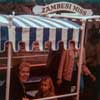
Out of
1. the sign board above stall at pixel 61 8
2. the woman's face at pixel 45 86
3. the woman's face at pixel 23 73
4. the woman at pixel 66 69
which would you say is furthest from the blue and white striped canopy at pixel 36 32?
the sign board above stall at pixel 61 8

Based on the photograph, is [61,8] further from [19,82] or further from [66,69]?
[19,82]

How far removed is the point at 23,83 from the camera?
5.03 metres

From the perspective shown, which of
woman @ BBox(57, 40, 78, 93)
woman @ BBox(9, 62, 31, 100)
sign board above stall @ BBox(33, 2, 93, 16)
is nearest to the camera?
woman @ BBox(9, 62, 31, 100)

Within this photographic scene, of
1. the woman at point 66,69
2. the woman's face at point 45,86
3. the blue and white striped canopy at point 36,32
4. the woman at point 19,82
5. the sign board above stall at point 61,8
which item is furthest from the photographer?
the sign board above stall at point 61,8

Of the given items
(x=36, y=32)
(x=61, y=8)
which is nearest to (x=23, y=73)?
(x=36, y=32)

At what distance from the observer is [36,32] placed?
4.61 meters

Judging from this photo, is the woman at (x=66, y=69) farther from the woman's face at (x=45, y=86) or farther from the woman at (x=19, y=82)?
the woman at (x=19, y=82)

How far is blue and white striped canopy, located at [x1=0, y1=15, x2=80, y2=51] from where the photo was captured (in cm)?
443

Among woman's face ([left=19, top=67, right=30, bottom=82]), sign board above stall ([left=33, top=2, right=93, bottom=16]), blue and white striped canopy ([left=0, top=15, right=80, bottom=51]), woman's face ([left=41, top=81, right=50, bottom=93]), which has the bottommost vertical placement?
woman's face ([left=41, top=81, right=50, bottom=93])

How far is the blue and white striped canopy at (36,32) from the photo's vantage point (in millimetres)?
4430

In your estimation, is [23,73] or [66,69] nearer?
[23,73]

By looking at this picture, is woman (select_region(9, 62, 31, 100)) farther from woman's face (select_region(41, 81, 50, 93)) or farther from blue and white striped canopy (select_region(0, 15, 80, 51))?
blue and white striped canopy (select_region(0, 15, 80, 51))

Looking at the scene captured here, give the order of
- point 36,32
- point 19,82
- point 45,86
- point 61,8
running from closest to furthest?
point 36,32, point 19,82, point 45,86, point 61,8

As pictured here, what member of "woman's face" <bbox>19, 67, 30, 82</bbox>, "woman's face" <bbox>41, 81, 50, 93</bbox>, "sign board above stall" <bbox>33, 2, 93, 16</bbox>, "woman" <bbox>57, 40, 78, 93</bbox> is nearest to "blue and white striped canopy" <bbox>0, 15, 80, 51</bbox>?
"woman" <bbox>57, 40, 78, 93</bbox>
